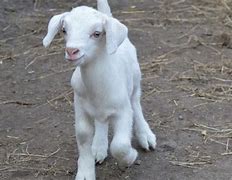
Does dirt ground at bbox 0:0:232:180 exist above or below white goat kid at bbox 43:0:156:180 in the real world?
below

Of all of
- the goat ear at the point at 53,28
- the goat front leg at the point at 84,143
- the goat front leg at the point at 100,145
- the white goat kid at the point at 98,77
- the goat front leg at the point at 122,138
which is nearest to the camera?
the white goat kid at the point at 98,77

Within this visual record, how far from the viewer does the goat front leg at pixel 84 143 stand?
438 centimetres

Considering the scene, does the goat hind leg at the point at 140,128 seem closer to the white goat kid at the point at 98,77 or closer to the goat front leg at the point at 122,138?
the white goat kid at the point at 98,77

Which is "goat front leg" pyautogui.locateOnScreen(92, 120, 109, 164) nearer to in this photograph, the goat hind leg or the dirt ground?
the dirt ground

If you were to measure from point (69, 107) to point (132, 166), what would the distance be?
117cm

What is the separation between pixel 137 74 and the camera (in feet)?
15.8

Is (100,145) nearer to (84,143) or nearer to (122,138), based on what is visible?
(84,143)

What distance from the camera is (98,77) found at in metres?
4.23

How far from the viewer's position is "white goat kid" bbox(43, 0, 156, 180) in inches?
156

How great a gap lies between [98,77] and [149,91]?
1.88 m

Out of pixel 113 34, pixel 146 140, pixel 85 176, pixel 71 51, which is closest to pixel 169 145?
pixel 146 140

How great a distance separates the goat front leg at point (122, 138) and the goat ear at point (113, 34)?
1.56ft

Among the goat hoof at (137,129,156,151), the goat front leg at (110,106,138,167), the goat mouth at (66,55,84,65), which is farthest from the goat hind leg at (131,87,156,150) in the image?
the goat mouth at (66,55,84,65)

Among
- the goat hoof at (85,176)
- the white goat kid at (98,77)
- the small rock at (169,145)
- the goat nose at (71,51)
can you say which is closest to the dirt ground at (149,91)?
the small rock at (169,145)
